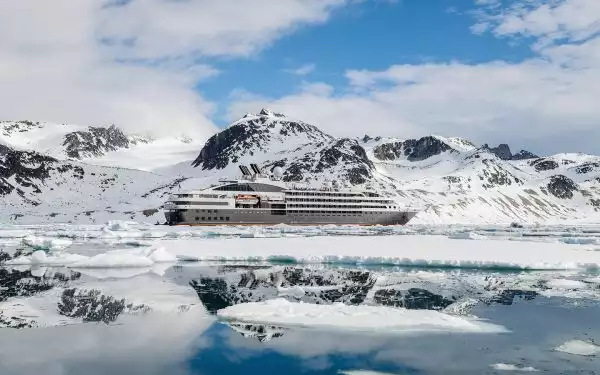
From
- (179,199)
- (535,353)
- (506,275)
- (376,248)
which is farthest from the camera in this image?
(179,199)

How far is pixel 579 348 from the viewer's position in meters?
18.3

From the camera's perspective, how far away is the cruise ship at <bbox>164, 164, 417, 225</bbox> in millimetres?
123062

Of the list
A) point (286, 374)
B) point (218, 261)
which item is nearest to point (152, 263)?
point (218, 261)

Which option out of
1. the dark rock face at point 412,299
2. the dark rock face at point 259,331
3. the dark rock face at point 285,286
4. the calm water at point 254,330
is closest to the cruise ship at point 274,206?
the dark rock face at point 285,286

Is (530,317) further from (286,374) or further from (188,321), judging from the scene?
(188,321)

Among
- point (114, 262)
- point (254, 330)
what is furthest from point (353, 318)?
point (114, 262)

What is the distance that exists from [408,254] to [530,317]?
23896 mm

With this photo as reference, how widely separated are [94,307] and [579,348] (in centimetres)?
1968

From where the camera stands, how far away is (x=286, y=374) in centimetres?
1562

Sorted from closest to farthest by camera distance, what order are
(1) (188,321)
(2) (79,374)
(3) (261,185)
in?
(2) (79,374)
(1) (188,321)
(3) (261,185)

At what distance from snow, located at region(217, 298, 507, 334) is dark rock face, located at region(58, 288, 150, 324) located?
4362mm

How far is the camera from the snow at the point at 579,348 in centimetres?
1783

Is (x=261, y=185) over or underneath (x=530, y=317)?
over

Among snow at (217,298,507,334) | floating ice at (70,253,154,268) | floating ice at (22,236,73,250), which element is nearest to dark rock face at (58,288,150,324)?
snow at (217,298,507,334)
